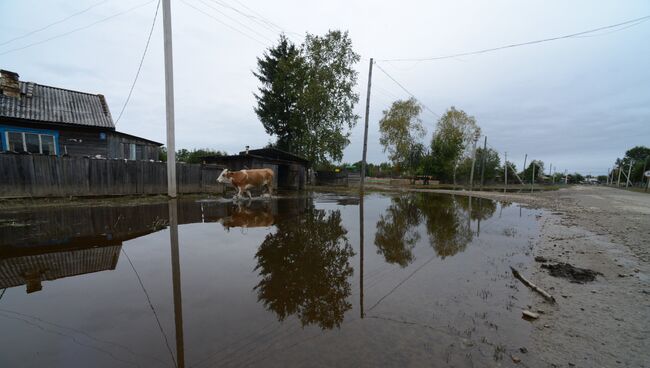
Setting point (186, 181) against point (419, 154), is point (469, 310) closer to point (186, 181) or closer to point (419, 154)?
point (186, 181)

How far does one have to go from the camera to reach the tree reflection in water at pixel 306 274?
351 centimetres

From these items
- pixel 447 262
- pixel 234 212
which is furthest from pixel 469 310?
pixel 234 212

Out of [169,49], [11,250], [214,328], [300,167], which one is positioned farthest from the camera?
[300,167]

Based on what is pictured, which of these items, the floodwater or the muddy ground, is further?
the muddy ground

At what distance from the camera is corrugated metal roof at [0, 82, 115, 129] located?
50.7ft

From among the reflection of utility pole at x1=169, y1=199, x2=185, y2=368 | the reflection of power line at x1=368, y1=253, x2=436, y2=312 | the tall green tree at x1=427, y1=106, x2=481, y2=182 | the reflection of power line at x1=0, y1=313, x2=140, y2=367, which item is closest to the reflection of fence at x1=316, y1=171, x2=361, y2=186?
the tall green tree at x1=427, y1=106, x2=481, y2=182

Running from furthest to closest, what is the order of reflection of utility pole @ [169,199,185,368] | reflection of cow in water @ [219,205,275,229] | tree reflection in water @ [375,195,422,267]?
1. reflection of cow in water @ [219,205,275,229]
2. tree reflection in water @ [375,195,422,267]
3. reflection of utility pole @ [169,199,185,368]

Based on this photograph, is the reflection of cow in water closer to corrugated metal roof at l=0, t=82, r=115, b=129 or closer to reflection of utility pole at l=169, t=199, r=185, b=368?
reflection of utility pole at l=169, t=199, r=185, b=368

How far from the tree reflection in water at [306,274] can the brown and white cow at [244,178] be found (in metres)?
9.33

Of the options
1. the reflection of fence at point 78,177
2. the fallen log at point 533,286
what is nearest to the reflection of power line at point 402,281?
the fallen log at point 533,286

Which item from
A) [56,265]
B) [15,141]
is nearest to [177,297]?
[56,265]

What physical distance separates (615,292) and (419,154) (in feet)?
155

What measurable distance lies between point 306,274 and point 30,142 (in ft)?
67.5

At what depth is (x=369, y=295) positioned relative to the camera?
4062 mm
